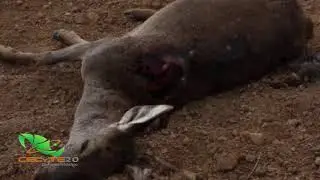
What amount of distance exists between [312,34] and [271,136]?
134 cm

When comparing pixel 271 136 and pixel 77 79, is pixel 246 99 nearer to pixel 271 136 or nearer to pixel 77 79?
pixel 271 136

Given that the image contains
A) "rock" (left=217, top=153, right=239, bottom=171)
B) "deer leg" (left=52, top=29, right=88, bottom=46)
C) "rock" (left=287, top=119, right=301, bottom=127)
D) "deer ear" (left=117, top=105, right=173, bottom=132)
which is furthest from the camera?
"deer leg" (left=52, top=29, right=88, bottom=46)

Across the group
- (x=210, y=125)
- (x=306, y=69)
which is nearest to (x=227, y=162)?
(x=210, y=125)

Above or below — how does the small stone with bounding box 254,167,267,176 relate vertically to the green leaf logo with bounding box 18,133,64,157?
below

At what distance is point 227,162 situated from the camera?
458cm

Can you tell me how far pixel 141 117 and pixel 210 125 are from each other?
0.86 m

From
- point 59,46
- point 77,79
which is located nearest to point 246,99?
point 77,79

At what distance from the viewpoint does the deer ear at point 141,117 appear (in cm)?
421

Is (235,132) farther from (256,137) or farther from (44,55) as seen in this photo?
(44,55)

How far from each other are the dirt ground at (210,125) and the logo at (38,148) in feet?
0.18

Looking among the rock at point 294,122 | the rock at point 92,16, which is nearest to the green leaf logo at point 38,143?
the rock at point 294,122

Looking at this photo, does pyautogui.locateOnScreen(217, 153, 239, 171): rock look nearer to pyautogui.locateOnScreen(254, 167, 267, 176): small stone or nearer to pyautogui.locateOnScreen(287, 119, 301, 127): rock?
pyautogui.locateOnScreen(254, 167, 267, 176): small stone

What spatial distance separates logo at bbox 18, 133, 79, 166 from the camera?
4.46m

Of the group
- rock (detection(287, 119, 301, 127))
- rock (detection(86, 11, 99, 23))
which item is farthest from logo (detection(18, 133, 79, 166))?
rock (detection(86, 11, 99, 23))
